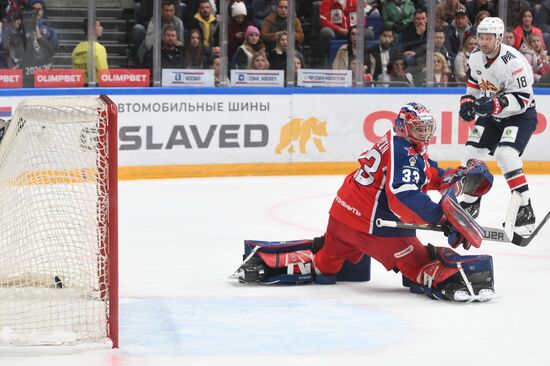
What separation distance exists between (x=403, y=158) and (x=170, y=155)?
4.48m

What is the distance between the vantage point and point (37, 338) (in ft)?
12.6

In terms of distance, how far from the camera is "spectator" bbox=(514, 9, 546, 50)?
9.73m

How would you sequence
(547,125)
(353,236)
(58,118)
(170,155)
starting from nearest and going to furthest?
(58,118), (353,236), (170,155), (547,125)

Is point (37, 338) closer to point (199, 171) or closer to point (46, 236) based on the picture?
point (46, 236)

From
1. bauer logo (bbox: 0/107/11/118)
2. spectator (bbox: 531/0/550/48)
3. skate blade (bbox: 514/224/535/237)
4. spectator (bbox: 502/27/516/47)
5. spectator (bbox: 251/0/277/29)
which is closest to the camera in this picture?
skate blade (bbox: 514/224/535/237)

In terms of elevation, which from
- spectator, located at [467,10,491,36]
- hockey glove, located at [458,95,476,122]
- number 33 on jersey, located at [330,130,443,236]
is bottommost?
number 33 on jersey, located at [330,130,443,236]

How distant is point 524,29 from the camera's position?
9750 millimetres

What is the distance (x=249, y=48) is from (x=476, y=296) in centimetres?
501

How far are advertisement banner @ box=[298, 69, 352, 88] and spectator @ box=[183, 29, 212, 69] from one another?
812mm

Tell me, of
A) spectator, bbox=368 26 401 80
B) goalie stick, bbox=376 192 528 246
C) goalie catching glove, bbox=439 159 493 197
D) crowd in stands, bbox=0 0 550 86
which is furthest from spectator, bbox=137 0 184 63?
goalie catching glove, bbox=439 159 493 197

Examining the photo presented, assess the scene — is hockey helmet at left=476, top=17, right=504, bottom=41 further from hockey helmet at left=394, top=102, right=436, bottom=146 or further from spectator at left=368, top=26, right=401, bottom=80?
spectator at left=368, top=26, right=401, bottom=80

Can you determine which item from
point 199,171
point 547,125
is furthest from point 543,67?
point 199,171

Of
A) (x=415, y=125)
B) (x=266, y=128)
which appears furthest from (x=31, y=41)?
(x=415, y=125)

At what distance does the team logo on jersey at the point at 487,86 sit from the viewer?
6.54 m
